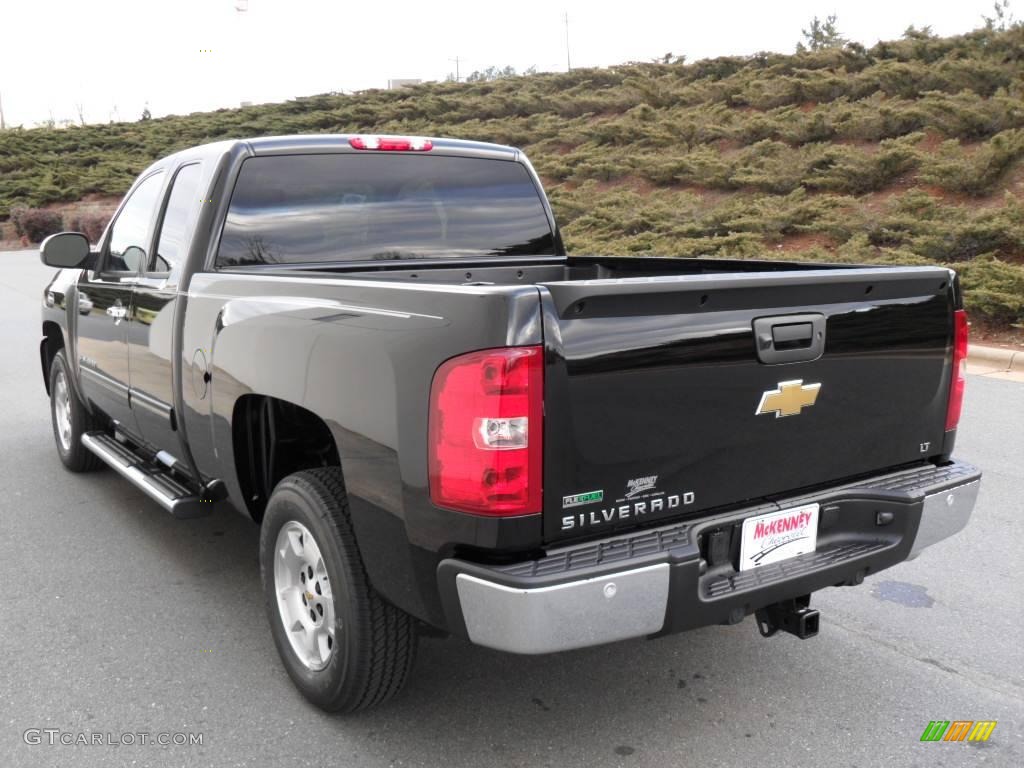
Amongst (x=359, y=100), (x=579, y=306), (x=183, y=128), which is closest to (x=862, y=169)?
(x=579, y=306)

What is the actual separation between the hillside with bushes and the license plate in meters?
8.94

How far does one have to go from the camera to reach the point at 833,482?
3.12 meters

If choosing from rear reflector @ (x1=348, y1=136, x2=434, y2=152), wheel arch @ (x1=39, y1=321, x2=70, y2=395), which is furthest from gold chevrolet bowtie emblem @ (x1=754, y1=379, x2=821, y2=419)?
wheel arch @ (x1=39, y1=321, x2=70, y2=395)

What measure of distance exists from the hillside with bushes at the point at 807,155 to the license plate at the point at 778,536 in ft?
29.3

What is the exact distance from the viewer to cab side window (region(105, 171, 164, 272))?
15.3ft

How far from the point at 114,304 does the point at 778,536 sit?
3.51 metres

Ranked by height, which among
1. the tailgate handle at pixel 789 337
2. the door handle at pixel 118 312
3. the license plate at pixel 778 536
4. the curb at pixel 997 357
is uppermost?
the tailgate handle at pixel 789 337

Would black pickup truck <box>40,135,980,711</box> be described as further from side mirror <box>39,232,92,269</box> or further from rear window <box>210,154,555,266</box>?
side mirror <box>39,232,92,269</box>

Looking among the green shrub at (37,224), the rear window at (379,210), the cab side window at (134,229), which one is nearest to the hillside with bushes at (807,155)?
the rear window at (379,210)

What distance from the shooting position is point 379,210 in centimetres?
427

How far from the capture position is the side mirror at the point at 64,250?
493cm

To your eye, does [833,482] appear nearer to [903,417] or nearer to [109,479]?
[903,417]

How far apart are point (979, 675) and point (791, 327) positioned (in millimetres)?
1589

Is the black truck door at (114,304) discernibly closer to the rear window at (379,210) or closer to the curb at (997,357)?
the rear window at (379,210)
